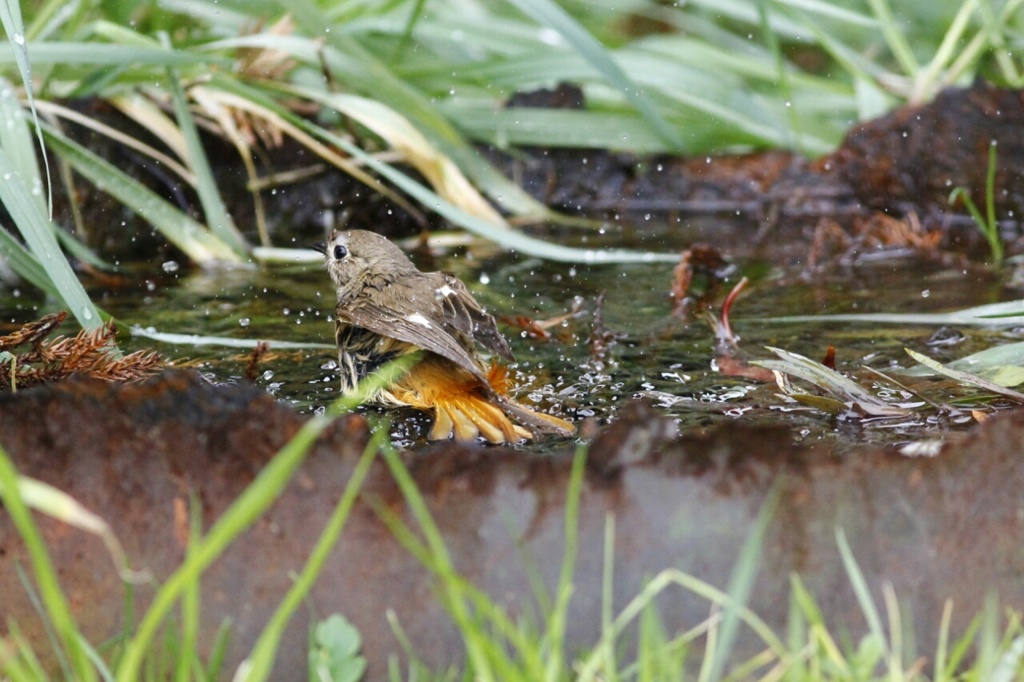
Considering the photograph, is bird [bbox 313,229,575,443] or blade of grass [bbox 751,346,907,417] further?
bird [bbox 313,229,575,443]

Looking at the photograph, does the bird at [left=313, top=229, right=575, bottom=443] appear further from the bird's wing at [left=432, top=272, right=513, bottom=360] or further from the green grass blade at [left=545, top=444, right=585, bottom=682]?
the green grass blade at [left=545, top=444, right=585, bottom=682]

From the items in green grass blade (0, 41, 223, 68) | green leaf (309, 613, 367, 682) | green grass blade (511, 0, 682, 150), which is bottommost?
green leaf (309, 613, 367, 682)

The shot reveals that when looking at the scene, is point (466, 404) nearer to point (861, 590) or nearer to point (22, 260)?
point (22, 260)

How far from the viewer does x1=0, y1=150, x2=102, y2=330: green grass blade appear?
8.71 ft

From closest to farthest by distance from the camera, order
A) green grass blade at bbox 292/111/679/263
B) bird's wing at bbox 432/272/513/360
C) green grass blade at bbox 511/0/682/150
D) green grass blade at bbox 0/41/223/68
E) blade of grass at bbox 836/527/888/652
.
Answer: blade of grass at bbox 836/527/888/652 → bird's wing at bbox 432/272/513/360 → green grass blade at bbox 0/41/223/68 → green grass blade at bbox 511/0/682/150 → green grass blade at bbox 292/111/679/263

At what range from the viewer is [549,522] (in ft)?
5.16

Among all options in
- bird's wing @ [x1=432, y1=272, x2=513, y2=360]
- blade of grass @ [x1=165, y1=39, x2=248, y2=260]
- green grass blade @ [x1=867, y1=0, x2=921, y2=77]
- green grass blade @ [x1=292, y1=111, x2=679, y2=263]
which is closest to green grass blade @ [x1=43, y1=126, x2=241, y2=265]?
blade of grass @ [x1=165, y1=39, x2=248, y2=260]

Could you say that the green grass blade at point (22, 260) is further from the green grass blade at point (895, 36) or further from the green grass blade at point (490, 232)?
the green grass blade at point (895, 36)

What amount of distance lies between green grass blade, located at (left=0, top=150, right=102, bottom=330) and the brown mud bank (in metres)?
1.11

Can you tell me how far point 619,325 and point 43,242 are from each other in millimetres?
1559

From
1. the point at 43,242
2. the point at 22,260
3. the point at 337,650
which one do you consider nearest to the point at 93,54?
the point at 22,260

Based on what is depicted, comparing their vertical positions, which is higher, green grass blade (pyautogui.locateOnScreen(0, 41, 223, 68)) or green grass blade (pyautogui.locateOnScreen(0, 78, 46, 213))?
green grass blade (pyautogui.locateOnScreen(0, 41, 223, 68))

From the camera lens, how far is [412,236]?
499 cm

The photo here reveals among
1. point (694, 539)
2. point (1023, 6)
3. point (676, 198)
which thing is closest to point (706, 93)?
point (676, 198)
